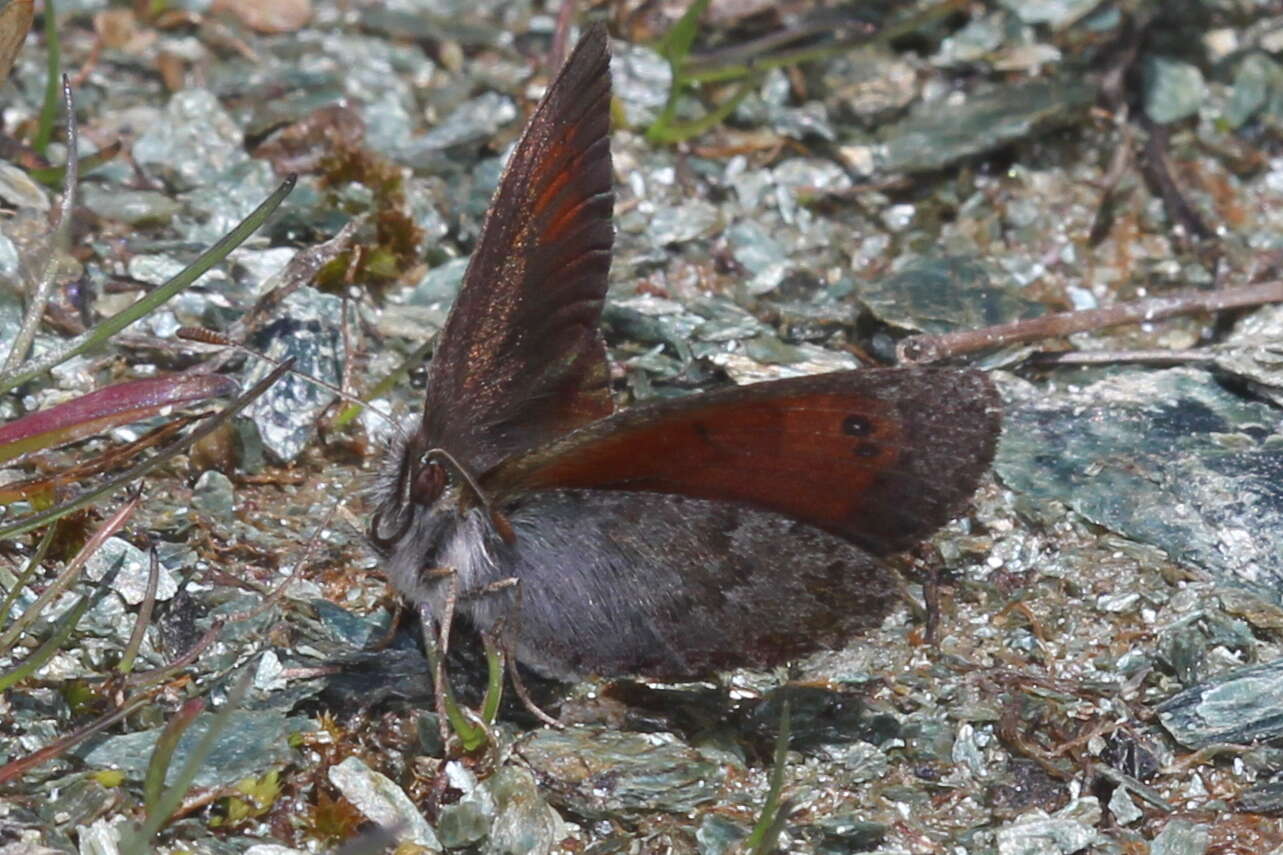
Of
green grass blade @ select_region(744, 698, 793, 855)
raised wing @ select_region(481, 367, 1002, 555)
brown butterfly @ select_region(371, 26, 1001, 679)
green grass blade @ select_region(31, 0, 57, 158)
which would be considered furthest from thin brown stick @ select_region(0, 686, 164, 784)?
green grass blade @ select_region(31, 0, 57, 158)

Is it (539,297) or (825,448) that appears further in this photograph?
(539,297)

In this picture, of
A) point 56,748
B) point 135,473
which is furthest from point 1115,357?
point 56,748

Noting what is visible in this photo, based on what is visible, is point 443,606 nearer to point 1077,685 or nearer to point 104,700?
point 104,700

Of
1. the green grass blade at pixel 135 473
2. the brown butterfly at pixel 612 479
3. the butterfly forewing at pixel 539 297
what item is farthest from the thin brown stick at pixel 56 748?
the butterfly forewing at pixel 539 297

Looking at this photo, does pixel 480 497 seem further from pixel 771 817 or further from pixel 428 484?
pixel 771 817

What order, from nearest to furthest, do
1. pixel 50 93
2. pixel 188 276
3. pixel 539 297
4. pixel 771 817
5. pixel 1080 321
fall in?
1. pixel 771 817
2. pixel 188 276
3. pixel 539 297
4. pixel 1080 321
5. pixel 50 93

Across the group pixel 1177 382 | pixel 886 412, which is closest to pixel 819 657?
pixel 886 412

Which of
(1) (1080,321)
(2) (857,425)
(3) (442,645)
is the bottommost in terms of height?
(1) (1080,321)
